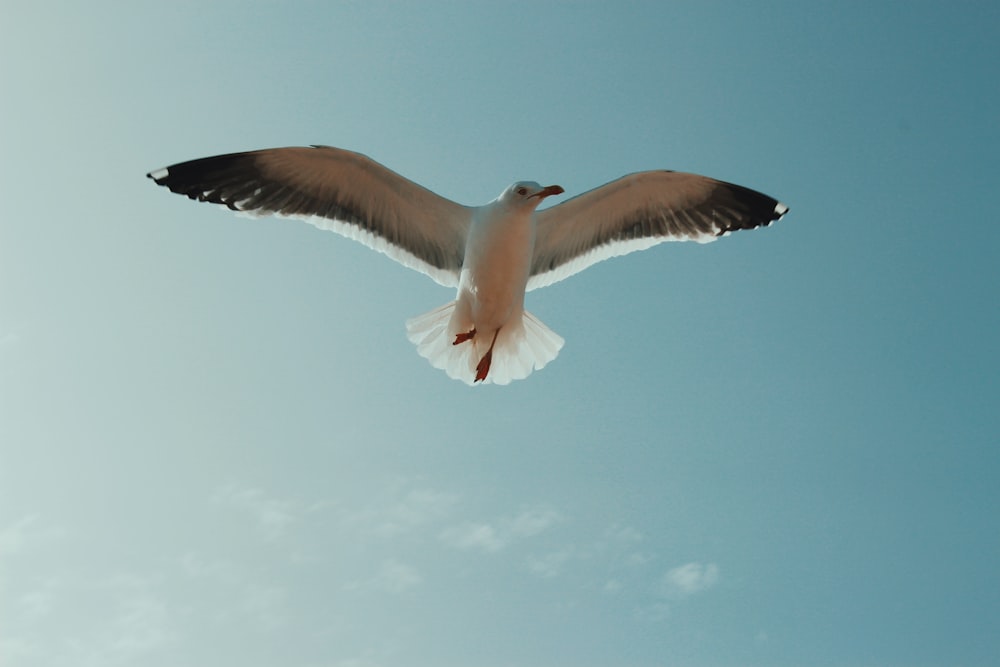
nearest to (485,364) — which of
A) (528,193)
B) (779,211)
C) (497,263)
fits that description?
(497,263)

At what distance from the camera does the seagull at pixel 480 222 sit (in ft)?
17.1

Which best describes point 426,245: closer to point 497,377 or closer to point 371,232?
point 371,232

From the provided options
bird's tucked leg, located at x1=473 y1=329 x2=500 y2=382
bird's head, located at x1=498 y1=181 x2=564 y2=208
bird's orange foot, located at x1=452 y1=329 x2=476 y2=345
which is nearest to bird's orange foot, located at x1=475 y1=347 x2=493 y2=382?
bird's tucked leg, located at x1=473 y1=329 x2=500 y2=382

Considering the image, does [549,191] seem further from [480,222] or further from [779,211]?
[779,211]

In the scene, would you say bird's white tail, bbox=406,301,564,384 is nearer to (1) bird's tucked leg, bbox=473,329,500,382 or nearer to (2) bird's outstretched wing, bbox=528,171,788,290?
(1) bird's tucked leg, bbox=473,329,500,382

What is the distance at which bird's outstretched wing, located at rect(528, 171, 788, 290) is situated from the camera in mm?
5664

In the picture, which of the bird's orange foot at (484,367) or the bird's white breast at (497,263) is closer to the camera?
the bird's white breast at (497,263)

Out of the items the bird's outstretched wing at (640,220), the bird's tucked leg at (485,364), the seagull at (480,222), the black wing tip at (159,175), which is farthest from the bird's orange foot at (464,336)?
the black wing tip at (159,175)

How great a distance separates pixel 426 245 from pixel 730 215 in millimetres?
1766

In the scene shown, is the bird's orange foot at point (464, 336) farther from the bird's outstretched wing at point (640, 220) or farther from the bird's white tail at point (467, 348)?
the bird's outstretched wing at point (640, 220)

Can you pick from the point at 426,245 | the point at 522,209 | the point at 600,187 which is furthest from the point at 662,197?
the point at 426,245

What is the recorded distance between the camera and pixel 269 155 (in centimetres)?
522

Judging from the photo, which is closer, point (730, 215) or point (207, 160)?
point (207, 160)

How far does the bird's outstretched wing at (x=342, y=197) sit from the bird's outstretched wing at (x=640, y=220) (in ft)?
1.77
